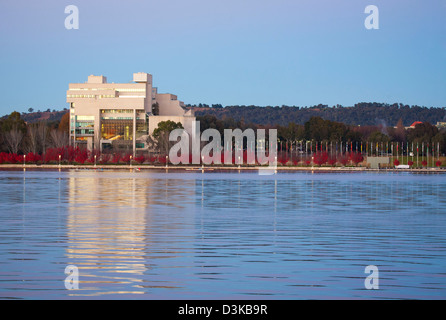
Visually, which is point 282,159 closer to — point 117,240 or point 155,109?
point 155,109

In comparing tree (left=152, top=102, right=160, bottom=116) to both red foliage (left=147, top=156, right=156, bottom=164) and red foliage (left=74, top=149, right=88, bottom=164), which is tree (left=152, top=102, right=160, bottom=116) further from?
red foliage (left=74, top=149, right=88, bottom=164)

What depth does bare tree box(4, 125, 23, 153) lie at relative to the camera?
125750 mm

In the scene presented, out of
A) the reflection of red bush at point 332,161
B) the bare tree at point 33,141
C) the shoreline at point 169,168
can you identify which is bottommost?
the shoreline at point 169,168

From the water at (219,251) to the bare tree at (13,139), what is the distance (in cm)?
9599

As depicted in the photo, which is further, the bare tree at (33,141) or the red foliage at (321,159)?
the red foliage at (321,159)

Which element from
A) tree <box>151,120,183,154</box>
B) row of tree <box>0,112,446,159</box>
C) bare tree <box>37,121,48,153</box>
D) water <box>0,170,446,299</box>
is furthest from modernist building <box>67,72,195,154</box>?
water <box>0,170,446,299</box>

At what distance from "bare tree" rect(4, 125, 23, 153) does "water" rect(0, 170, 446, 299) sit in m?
96.0

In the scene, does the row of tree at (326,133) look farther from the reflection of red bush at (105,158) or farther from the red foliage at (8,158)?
the red foliage at (8,158)

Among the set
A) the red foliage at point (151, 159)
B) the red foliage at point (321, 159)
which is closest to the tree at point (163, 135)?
the red foliage at point (151, 159)

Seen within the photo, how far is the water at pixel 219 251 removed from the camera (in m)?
13.5

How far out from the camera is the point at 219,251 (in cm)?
1877
